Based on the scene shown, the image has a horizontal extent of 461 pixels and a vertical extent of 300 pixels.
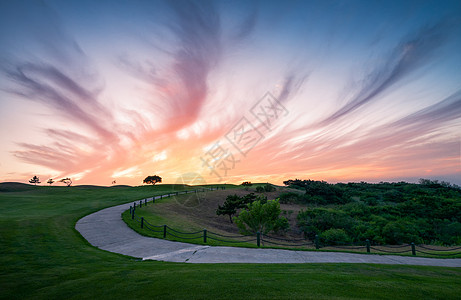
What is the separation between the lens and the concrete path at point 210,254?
11016 millimetres

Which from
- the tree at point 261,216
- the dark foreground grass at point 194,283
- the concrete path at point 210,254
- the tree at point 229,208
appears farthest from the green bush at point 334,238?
the dark foreground grass at point 194,283

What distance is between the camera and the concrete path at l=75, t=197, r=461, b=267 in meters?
11.0

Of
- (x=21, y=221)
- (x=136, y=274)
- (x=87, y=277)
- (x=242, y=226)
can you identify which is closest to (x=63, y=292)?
(x=87, y=277)

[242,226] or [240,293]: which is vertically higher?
[240,293]

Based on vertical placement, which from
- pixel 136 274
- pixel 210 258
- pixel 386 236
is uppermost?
pixel 136 274

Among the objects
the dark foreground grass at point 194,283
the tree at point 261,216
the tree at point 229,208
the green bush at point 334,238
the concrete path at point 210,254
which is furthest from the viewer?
the tree at point 229,208

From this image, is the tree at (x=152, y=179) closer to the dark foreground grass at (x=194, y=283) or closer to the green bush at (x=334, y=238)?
the green bush at (x=334, y=238)

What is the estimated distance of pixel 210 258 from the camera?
1092cm

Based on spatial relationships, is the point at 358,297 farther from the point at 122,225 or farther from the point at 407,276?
the point at 122,225

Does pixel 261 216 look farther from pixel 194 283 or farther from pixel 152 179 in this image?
pixel 152 179

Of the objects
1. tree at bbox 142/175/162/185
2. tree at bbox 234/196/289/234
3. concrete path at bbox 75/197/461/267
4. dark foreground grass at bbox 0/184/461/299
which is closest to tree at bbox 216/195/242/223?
tree at bbox 234/196/289/234

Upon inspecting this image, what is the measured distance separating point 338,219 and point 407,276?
22812mm

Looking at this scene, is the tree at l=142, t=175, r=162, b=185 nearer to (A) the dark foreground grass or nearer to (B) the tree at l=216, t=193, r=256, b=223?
(B) the tree at l=216, t=193, r=256, b=223

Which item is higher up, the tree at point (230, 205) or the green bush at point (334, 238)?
the tree at point (230, 205)
